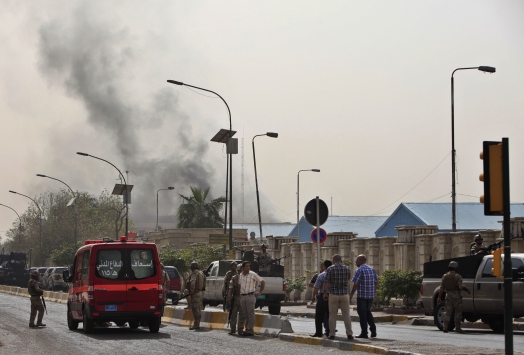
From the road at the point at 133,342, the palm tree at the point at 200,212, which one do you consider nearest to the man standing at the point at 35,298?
the road at the point at 133,342

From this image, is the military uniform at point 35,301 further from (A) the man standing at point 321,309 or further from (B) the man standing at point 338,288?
(B) the man standing at point 338,288

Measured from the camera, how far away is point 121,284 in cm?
2470

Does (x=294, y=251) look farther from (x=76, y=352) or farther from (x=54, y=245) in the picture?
(x=54, y=245)

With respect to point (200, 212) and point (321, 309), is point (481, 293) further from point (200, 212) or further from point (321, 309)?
point (200, 212)

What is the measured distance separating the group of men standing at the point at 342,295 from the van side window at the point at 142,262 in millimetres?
5067

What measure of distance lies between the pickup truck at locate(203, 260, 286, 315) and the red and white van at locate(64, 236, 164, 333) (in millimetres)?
10432

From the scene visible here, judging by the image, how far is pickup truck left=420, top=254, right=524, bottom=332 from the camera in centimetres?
2378

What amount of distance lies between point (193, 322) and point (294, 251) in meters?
24.0

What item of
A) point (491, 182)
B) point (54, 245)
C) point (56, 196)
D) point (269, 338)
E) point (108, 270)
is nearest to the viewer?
point (491, 182)

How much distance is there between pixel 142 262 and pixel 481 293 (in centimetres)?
827

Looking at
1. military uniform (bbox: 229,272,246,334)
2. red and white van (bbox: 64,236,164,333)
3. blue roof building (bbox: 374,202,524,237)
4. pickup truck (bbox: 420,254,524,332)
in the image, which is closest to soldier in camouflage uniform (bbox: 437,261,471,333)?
pickup truck (bbox: 420,254,524,332)

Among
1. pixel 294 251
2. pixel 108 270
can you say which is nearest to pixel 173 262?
pixel 294 251

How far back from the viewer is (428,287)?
2653 cm

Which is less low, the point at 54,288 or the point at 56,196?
the point at 56,196
